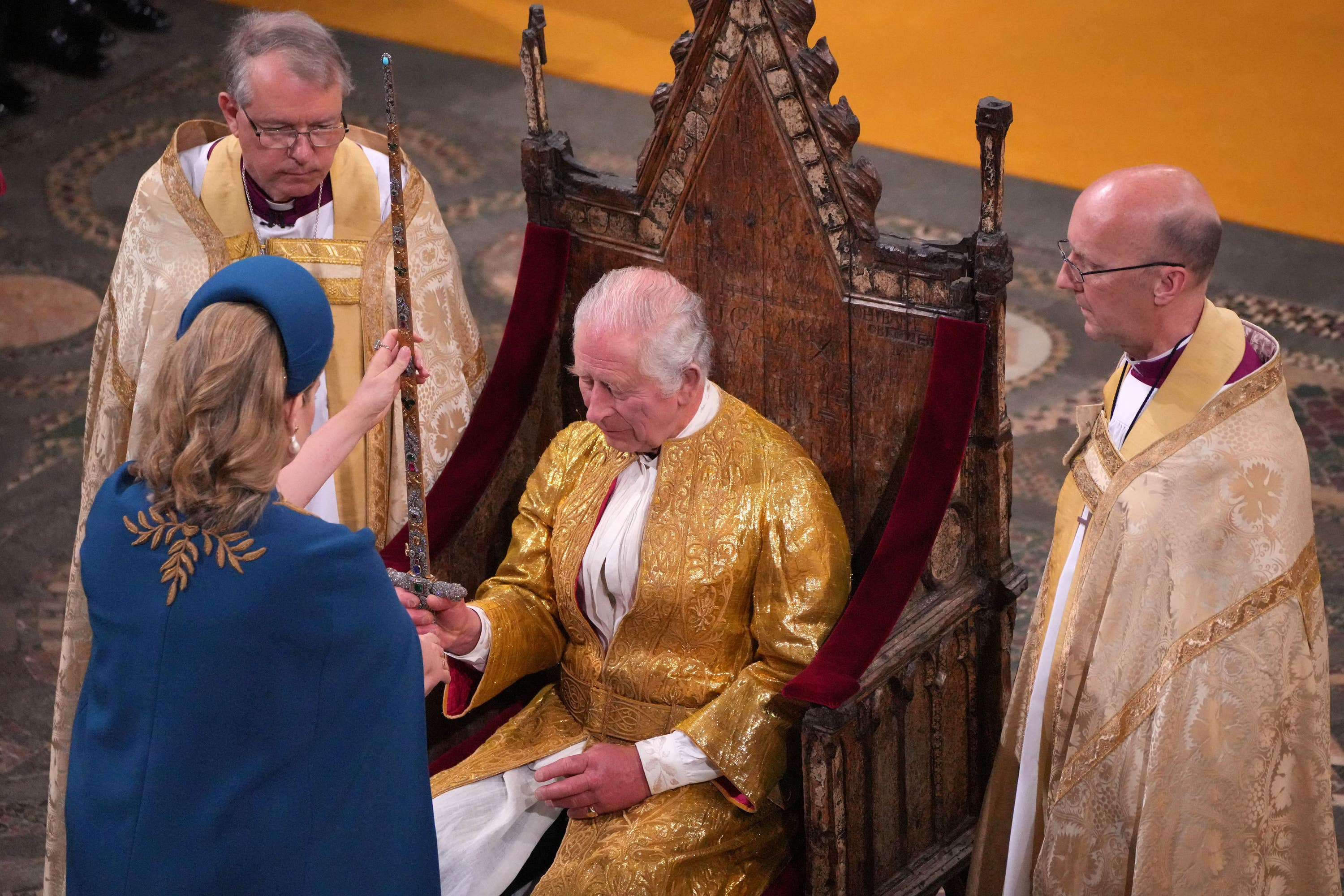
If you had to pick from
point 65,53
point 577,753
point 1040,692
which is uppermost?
point 65,53

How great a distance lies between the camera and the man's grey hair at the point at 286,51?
3414 millimetres

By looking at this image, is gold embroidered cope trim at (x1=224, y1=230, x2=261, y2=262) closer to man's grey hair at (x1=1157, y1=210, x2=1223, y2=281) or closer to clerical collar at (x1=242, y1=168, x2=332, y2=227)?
clerical collar at (x1=242, y1=168, x2=332, y2=227)

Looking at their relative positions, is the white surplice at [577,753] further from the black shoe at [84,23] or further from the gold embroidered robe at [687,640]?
the black shoe at [84,23]

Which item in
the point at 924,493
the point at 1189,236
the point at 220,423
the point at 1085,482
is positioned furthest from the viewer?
the point at 924,493

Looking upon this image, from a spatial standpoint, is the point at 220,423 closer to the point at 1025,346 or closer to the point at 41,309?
the point at 1025,346

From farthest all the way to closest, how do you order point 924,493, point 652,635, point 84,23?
1. point 84,23
2. point 652,635
3. point 924,493

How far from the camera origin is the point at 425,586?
2811 mm

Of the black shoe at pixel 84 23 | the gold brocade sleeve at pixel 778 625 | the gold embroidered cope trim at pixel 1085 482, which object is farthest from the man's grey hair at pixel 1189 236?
the black shoe at pixel 84 23

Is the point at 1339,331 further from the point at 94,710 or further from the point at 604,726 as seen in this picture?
the point at 94,710

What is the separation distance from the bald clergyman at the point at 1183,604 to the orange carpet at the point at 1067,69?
4.51m

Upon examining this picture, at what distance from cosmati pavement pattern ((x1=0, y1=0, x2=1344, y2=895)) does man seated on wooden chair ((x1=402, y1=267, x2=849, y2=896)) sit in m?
1.54

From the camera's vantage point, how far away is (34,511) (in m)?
5.61

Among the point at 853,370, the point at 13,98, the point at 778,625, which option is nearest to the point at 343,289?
the point at 853,370

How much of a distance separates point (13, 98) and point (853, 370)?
7.00 meters
